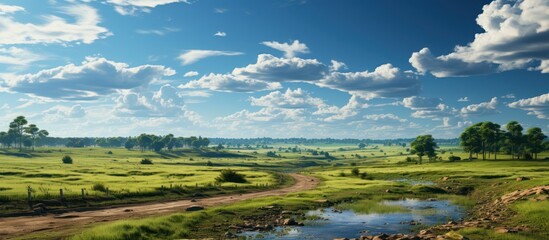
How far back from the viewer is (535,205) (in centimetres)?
4850

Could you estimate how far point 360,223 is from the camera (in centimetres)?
4888

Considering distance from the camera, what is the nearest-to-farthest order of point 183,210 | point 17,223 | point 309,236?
point 309,236 → point 17,223 → point 183,210

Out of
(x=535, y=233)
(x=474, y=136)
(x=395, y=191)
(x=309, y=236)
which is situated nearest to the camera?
(x=535, y=233)

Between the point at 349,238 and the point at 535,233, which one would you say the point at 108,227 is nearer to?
the point at 349,238

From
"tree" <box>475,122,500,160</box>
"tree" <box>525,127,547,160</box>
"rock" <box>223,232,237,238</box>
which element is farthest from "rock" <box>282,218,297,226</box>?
"tree" <box>525,127,547,160</box>

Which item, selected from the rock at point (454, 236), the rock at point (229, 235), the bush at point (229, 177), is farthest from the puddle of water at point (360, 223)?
the bush at point (229, 177)

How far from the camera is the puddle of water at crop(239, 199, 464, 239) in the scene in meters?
42.2

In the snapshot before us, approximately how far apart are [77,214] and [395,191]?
58.2 meters

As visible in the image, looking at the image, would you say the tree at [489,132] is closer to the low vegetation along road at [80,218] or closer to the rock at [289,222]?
the low vegetation along road at [80,218]

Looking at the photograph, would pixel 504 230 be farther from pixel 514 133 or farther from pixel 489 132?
pixel 514 133

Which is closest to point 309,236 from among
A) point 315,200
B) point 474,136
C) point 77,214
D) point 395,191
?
point 315,200

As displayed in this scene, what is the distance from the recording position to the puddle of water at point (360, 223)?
4225cm

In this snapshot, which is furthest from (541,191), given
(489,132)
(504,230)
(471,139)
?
(471,139)

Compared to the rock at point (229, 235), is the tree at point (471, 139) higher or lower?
higher
